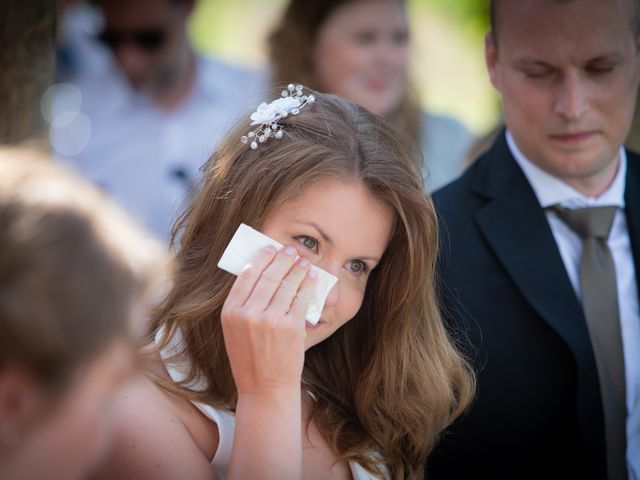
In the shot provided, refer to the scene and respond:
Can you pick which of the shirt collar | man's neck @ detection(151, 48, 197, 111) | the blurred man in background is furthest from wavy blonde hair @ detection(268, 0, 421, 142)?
the shirt collar

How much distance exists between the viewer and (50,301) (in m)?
1.30

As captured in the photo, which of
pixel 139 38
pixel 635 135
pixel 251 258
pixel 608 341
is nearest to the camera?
pixel 251 258

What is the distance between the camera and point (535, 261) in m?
3.14

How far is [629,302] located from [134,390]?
2.01m

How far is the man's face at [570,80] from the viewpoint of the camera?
10.4 feet

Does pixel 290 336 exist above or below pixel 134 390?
above

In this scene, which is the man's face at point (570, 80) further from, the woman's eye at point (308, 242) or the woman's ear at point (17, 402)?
the woman's ear at point (17, 402)

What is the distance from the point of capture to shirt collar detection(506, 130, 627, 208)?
3.28 m

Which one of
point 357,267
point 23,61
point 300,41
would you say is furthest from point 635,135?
point 23,61

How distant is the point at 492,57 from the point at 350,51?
75.6 inches

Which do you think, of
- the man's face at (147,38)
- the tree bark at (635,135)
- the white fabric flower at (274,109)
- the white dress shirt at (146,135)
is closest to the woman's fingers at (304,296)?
the white fabric flower at (274,109)

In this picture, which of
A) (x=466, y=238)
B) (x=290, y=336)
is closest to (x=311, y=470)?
(x=290, y=336)

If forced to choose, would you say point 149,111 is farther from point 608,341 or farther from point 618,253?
point 608,341

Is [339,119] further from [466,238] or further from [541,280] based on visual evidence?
[541,280]
